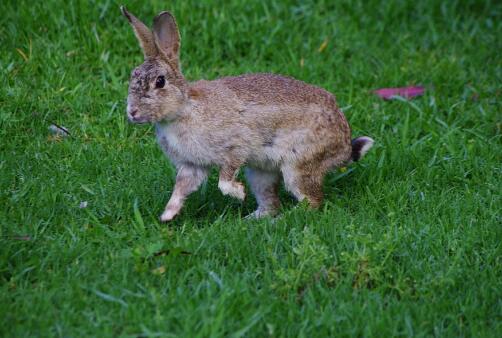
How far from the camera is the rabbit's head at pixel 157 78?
17.2 feet

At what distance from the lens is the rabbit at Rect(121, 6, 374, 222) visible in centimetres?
539

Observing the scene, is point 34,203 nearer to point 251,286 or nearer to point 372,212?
point 251,286

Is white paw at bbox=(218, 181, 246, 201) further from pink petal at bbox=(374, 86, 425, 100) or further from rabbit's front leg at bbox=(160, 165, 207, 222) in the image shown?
pink petal at bbox=(374, 86, 425, 100)

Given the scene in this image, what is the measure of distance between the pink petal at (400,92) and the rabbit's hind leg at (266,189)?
1772mm

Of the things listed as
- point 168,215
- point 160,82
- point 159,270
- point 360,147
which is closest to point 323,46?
point 360,147

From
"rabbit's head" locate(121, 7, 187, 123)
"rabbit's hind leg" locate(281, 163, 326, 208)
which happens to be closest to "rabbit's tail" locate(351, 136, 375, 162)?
"rabbit's hind leg" locate(281, 163, 326, 208)

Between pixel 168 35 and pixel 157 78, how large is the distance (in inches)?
15.2

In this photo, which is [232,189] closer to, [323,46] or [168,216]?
[168,216]

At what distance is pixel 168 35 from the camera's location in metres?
5.56

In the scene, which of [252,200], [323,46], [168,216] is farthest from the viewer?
[323,46]

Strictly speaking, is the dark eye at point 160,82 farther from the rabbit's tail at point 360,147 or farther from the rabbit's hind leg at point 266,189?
the rabbit's tail at point 360,147

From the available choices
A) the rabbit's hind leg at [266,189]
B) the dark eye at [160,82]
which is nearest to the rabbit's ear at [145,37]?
the dark eye at [160,82]

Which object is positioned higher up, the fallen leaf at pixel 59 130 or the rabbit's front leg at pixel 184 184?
the rabbit's front leg at pixel 184 184

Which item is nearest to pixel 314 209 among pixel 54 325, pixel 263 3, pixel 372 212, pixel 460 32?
pixel 372 212
